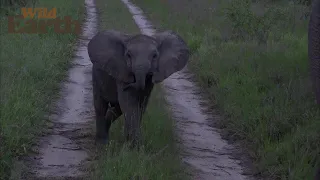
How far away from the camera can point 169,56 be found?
5551 mm

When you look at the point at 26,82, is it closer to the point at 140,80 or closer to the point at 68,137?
the point at 68,137

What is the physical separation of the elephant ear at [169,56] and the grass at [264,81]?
4.68 ft

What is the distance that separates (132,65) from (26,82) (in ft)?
8.88

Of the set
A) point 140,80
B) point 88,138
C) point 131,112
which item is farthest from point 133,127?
point 88,138

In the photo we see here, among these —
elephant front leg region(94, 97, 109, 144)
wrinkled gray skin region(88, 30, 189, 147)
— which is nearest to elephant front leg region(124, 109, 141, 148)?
wrinkled gray skin region(88, 30, 189, 147)

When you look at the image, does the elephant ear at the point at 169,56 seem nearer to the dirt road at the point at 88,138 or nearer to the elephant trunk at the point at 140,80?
the elephant trunk at the point at 140,80

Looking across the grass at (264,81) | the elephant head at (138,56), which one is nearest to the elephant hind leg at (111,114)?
the elephant head at (138,56)

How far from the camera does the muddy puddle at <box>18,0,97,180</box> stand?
216 inches

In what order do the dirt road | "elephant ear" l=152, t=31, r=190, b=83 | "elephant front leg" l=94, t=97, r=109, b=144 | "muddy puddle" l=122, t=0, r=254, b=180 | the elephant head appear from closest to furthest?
the elephant head, "elephant ear" l=152, t=31, r=190, b=83, the dirt road, "muddy puddle" l=122, t=0, r=254, b=180, "elephant front leg" l=94, t=97, r=109, b=144

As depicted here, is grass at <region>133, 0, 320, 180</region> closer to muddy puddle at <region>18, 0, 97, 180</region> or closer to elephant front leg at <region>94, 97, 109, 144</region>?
elephant front leg at <region>94, 97, 109, 144</region>

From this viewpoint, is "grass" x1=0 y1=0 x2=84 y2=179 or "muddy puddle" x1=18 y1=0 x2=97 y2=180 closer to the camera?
"muddy puddle" x1=18 y1=0 x2=97 y2=180

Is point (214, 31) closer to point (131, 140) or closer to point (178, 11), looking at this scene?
point (178, 11)

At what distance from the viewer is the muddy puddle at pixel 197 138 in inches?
233

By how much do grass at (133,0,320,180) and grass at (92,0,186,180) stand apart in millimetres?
928
